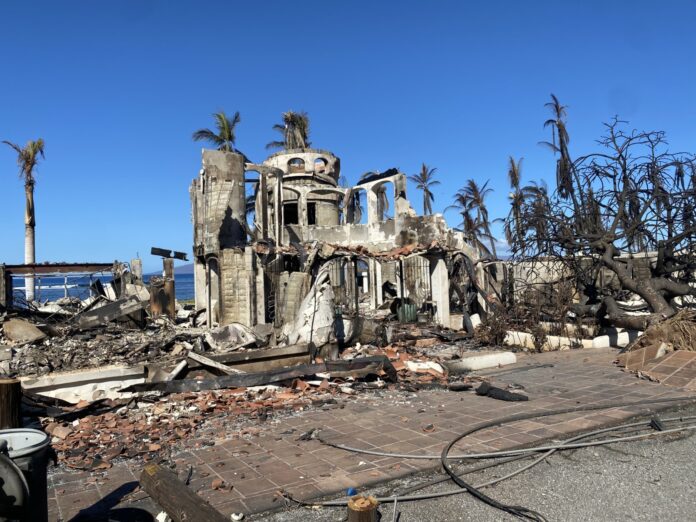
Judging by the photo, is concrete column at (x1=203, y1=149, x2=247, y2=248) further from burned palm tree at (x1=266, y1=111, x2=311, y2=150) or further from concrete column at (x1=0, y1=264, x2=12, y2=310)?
burned palm tree at (x1=266, y1=111, x2=311, y2=150)

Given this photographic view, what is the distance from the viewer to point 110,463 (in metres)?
5.06

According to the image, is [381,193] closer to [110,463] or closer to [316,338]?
Answer: [316,338]

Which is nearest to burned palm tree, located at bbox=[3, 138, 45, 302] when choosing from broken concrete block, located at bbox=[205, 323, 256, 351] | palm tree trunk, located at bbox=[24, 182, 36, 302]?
palm tree trunk, located at bbox=[24, 182, 36, 302]

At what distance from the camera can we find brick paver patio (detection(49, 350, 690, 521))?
4180 millimetres

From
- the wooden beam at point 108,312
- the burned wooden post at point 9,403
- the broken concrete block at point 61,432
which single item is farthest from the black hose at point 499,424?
the wooden beam at point 108,312

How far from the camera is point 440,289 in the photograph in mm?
17469

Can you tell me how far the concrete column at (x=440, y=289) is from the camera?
17.3 meters

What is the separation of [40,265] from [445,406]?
24251 millimetres

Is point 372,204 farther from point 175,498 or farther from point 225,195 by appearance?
point 175,498

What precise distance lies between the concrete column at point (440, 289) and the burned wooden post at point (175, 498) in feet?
45.9

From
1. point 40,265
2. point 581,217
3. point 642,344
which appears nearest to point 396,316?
point 581,217

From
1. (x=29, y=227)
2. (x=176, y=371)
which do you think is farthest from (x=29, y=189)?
(x=176, y=371)

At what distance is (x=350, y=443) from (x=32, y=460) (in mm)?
3201

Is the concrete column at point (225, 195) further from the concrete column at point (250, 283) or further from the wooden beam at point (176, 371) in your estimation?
the wooden beam at point (176, 371)
